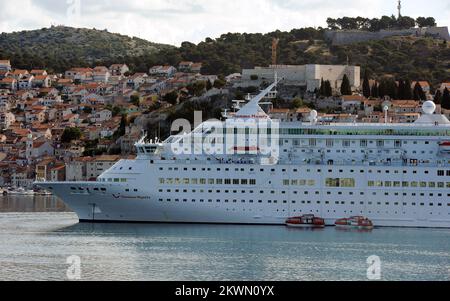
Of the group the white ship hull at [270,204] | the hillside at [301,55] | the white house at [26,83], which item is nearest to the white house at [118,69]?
the hillside at [301,55]

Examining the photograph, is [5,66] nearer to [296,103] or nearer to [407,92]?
[296,103]

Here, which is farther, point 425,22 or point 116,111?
point 425,22

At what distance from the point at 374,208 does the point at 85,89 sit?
7738cm

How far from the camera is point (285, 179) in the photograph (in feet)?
137

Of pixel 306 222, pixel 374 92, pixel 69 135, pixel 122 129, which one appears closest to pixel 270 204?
pixel 306 222

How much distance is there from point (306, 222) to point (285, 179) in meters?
1.89

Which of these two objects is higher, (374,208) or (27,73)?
(27,73)

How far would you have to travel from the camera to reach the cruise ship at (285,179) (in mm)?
41250

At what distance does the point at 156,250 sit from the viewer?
1384 inches

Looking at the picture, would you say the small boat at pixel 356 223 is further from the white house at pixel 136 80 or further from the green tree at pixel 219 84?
the white house at pixel 136 80

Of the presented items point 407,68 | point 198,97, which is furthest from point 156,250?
point 407,68

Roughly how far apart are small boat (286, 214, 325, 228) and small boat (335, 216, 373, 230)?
0.70 meters

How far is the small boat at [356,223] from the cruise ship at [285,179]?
29 centimetres
